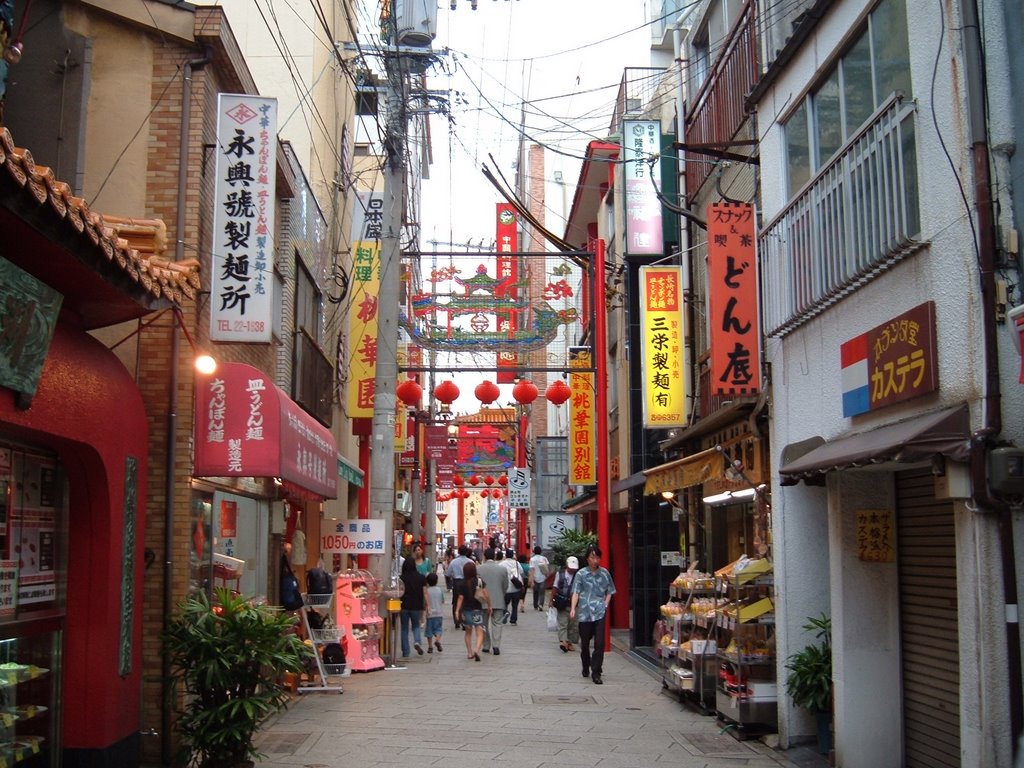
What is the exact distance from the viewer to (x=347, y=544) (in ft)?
56.7

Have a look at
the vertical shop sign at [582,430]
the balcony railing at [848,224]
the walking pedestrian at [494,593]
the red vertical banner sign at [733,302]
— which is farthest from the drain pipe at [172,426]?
the vertical shop sign at [582,430]

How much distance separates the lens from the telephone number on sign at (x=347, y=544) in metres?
17.2

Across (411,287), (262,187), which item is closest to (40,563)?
(262,187)

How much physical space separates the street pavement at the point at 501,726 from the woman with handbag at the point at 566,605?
3.68 metres

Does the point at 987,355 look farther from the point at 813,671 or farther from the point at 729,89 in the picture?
the point at 729,89

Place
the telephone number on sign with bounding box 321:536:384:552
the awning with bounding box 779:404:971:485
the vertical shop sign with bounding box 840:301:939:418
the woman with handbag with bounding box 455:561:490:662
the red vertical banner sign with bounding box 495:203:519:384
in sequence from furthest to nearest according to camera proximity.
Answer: the red vertical banner sign with bounding box 495:203:519:384, the woman with handbag with bounding box 455:561:490:662, the telephone number on sign with bounding box 321:536:384:552, the vertical shop sign with bounding box 840:301:939:418, the awning with bounding box 779:404:971:485

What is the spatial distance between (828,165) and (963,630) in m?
4.24

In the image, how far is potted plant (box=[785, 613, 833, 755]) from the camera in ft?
32.3

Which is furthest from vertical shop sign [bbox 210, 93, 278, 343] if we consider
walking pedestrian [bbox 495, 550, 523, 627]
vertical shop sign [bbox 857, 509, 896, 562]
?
walking pedestrian [bbox 495, 550, 523, 627]

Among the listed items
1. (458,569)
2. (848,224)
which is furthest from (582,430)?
(848,224)

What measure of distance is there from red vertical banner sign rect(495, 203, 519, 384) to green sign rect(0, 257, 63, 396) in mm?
12341

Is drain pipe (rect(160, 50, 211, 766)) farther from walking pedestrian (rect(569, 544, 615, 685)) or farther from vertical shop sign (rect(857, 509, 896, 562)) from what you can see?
walking pedestrian (rect(569, 544, 615, 685))

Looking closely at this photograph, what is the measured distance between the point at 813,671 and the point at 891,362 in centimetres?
357

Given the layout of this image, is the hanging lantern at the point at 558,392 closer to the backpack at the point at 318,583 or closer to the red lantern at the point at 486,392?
the red lantern at the point at 486,392
